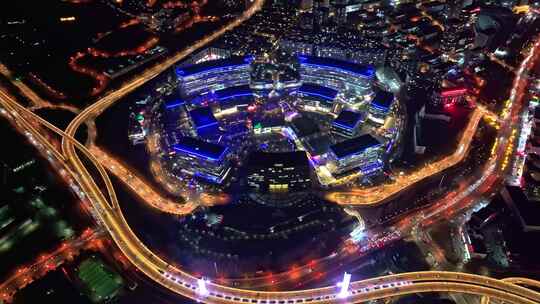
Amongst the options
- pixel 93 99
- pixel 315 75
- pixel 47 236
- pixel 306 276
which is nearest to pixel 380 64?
pixel 315 75

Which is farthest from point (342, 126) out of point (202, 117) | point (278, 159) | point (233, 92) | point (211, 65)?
point (211, 65)

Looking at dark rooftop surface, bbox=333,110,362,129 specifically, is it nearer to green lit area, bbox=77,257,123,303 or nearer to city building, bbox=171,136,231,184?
city building, bbox=171,136,231,184

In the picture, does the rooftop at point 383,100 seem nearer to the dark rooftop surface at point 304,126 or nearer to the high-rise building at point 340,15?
the dark rooftop surface at point 304,126

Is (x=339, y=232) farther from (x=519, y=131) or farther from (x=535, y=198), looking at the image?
(x=519, y=131)

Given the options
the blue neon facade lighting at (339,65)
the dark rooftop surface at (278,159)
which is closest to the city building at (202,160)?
the dark rooftop surface at (278,159)

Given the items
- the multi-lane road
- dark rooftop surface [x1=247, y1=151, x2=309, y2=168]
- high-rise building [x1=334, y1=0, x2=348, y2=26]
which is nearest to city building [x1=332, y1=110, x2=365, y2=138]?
dark rooftop surface [x1=247, y1=151, x2=309, y2=168]

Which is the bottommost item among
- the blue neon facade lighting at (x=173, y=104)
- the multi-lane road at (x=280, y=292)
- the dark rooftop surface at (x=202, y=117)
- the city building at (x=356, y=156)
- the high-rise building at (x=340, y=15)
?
the multi-lane road at (x=280, y=292)

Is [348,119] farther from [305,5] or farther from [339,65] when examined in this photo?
[305,5]
